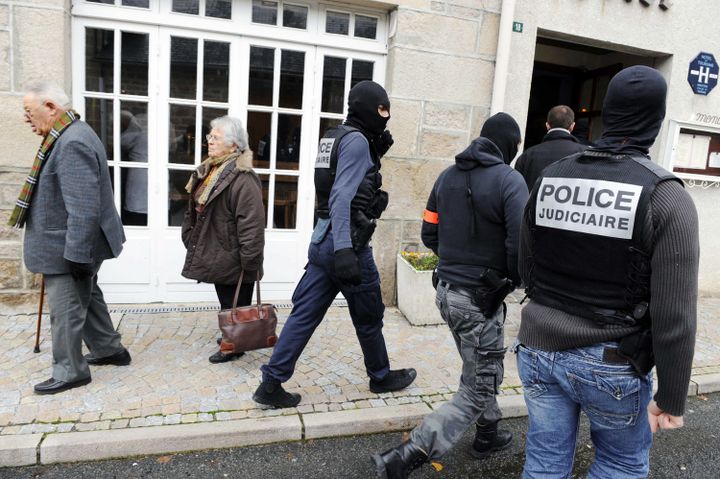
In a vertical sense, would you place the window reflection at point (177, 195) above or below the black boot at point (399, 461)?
above

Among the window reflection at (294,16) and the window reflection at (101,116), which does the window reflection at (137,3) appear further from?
the window reflection at (294,16)

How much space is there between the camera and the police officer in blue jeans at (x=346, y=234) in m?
2.96

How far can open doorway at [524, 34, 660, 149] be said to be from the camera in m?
7.13

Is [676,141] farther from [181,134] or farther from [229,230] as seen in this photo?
[181,134]

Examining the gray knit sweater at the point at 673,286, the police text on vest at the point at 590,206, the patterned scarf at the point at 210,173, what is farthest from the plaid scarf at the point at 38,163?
the gray knit sweater at the point at 673,286

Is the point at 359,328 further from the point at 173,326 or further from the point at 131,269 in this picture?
the point at 131,269

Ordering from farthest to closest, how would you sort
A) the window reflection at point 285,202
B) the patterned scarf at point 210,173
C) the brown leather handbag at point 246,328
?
the window reflection at point 285,202, the patterned scarf at point 210,173, the brown leather handbag at point 246,328

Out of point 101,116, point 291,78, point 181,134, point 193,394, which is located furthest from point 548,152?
point 101,116

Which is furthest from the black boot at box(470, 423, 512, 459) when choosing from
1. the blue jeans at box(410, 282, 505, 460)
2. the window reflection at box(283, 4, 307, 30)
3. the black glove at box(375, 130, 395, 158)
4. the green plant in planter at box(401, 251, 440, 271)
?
the window reflection at box(283, 4, 307, 30)

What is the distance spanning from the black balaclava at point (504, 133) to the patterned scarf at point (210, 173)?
1855 mm

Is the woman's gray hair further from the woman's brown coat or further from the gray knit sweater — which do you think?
the gray knit sweater

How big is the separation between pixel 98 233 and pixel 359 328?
1750mm

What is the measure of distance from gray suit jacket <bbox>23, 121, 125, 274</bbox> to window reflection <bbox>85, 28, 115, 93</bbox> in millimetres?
1659

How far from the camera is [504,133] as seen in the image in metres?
2.81
